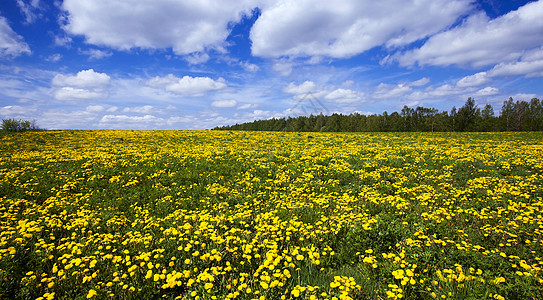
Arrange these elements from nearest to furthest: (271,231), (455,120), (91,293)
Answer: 1. (91,293)
2. (271,231)
3. (455,120)

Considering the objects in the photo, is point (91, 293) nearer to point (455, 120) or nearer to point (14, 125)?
point (14, 125)

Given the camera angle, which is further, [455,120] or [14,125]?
[455,120]

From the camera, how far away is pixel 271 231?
528 cm

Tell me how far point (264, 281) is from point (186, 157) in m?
10.9

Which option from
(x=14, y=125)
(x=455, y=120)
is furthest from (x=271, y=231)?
(x=455, y=120)

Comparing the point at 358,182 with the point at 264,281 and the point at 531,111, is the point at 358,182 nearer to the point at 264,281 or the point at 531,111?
the point at 264,281

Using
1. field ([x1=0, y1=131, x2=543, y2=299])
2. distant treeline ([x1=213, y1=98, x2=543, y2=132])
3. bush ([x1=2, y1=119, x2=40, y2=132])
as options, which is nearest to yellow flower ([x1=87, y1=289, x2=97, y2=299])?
field ([x1=0, y1=131, x2=543, y2=299])

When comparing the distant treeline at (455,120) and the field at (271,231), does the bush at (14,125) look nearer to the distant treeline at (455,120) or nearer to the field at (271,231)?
the field at (271,231)

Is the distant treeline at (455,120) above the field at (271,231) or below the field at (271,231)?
above

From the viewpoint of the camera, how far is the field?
3.70 metres

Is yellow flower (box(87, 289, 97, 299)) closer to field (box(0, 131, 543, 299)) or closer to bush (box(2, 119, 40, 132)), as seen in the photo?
field (box(0, 131, 543, 299))

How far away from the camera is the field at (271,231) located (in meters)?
3.70

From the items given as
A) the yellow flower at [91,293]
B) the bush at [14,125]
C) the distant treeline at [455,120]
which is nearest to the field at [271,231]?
the yellow flower at [91,293]

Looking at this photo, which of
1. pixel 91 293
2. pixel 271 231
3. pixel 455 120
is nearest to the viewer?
pixel 91 293
